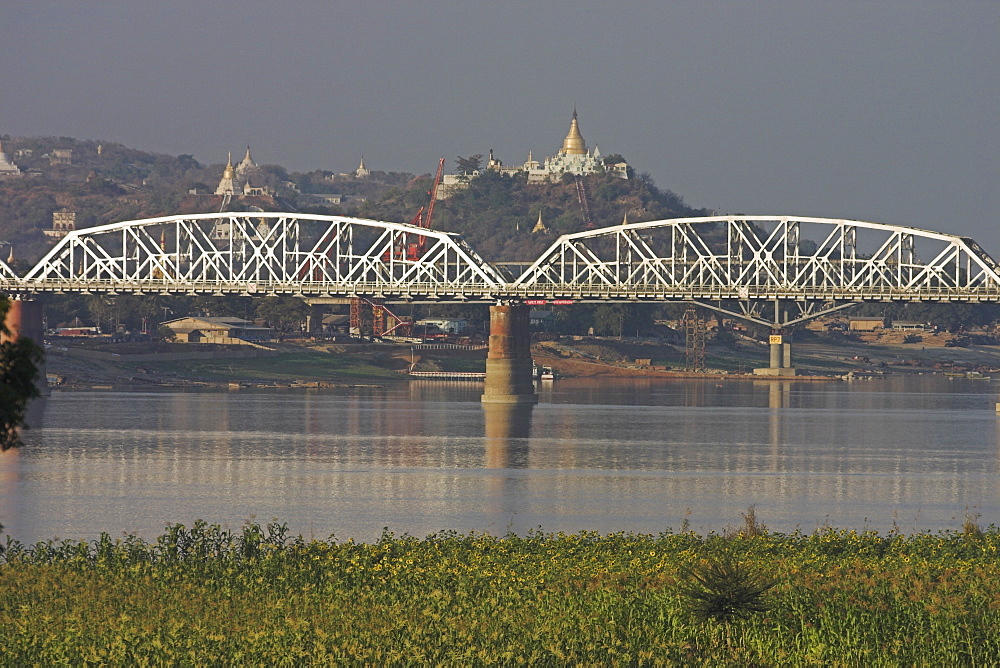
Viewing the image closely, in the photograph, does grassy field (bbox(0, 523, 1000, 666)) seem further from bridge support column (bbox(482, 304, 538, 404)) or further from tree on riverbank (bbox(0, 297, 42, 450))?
bridge support column (bbox(482, 304, 538, 404))

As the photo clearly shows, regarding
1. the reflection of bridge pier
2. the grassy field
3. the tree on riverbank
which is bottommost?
the reflection of bridge pier

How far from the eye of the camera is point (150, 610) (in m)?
30.4

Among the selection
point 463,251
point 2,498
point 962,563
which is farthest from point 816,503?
point 463,251

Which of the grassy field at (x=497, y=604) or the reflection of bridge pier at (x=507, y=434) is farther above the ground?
the grassy field at (x=497, y=604)

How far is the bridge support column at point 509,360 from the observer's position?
15188cm

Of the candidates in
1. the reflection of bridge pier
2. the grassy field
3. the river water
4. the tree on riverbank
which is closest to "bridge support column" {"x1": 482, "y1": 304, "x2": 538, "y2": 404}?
the reflection of bridge pier

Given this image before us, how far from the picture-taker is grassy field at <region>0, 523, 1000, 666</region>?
87.9ft

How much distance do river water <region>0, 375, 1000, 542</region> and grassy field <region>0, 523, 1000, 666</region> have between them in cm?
1291

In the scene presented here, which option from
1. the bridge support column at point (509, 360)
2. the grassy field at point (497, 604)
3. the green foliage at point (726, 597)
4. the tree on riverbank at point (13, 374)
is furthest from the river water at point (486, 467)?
the tree on riverbank at point (13, 374)

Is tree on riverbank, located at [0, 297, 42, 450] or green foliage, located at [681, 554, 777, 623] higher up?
tree on riverbank, located at [0, 297, 42, 450]

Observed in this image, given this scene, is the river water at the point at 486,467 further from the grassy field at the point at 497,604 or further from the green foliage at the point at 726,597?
the green foliage at the point at 726,597

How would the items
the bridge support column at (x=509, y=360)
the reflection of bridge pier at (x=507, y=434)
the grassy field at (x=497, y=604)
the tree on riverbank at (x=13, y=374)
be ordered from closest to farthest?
the tree on riverbank at (x=13, y=374) → the grassy field at (x=497, y=604) → the reflection of bridge pier at (x=507, y=434) → the bridge support column at (x=509, y=360)

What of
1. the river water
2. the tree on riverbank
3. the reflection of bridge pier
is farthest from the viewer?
the reflection of bridge pier

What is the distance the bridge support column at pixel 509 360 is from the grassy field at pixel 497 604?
367 feet
